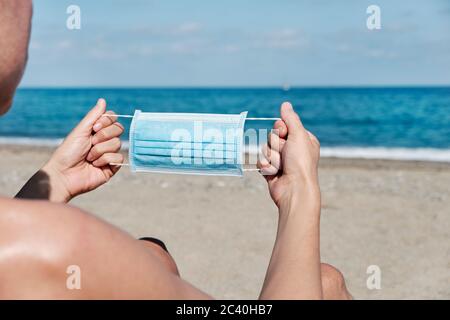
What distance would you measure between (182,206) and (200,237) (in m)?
1.07

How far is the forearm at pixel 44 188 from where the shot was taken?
1.90m

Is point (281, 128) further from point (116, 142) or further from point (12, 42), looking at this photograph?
point (12, 42)

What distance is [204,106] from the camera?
4006 cm

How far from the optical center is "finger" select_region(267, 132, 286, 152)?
180 centimetres

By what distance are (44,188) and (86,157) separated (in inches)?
8.4

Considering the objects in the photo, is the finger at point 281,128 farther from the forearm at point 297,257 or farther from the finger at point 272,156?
the forearm at point 297,257

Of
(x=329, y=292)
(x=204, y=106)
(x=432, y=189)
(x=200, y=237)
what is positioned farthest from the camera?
(x=204, y=106)

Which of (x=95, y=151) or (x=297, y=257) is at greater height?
(x=95, y=151)

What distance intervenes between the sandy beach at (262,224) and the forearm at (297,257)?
8.03 feet

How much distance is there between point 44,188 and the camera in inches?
76.8

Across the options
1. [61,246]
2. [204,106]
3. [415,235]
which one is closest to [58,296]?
[61,246]

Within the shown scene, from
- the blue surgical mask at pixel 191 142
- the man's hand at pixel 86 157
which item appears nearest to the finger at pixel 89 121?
the man's hand at pixel 86 157

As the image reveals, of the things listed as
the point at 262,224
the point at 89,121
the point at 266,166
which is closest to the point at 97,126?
the point at 89,121

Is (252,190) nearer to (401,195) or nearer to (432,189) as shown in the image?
(401,195)
